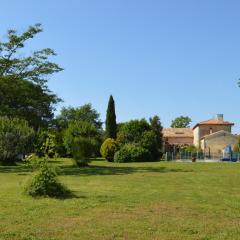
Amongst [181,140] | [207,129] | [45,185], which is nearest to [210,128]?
[207,129]

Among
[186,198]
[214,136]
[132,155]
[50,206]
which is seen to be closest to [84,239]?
[50,206]

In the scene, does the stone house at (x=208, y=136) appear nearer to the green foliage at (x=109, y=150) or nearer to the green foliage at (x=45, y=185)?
the green foliage at (x=109, y=150)

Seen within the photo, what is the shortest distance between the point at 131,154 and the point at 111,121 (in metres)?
19.2

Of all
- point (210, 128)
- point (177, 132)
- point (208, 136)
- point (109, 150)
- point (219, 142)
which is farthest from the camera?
point (177, 132)

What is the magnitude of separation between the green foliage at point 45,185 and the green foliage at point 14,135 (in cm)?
2218

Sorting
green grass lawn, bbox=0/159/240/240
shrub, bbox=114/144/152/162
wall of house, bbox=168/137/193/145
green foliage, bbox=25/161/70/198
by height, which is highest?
wall of house, bbox=168/137/193/145

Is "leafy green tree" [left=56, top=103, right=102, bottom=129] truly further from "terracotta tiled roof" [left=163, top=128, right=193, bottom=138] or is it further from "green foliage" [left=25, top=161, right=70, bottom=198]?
"green foliage" [left=25, top=161, right=70, bottom=198]

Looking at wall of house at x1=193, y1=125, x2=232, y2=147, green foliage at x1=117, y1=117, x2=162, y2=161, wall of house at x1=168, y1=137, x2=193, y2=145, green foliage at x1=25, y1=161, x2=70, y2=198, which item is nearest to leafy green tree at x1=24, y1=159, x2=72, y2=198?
green foliage at x1=25, y1=161, x2=70, y2=198

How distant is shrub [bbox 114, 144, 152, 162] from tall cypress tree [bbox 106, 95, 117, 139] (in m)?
17.0

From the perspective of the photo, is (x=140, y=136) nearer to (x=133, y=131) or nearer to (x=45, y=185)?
(x=133, y=131)

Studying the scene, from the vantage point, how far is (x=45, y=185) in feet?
50.8

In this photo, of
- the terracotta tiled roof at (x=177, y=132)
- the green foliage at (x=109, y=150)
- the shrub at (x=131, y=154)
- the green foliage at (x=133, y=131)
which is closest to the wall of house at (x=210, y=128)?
the terracotta tiled roof at (x=177, y=132)

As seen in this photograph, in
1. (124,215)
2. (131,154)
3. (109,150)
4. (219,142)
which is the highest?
(219,142)

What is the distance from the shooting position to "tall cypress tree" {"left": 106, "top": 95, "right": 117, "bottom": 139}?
70.9m
